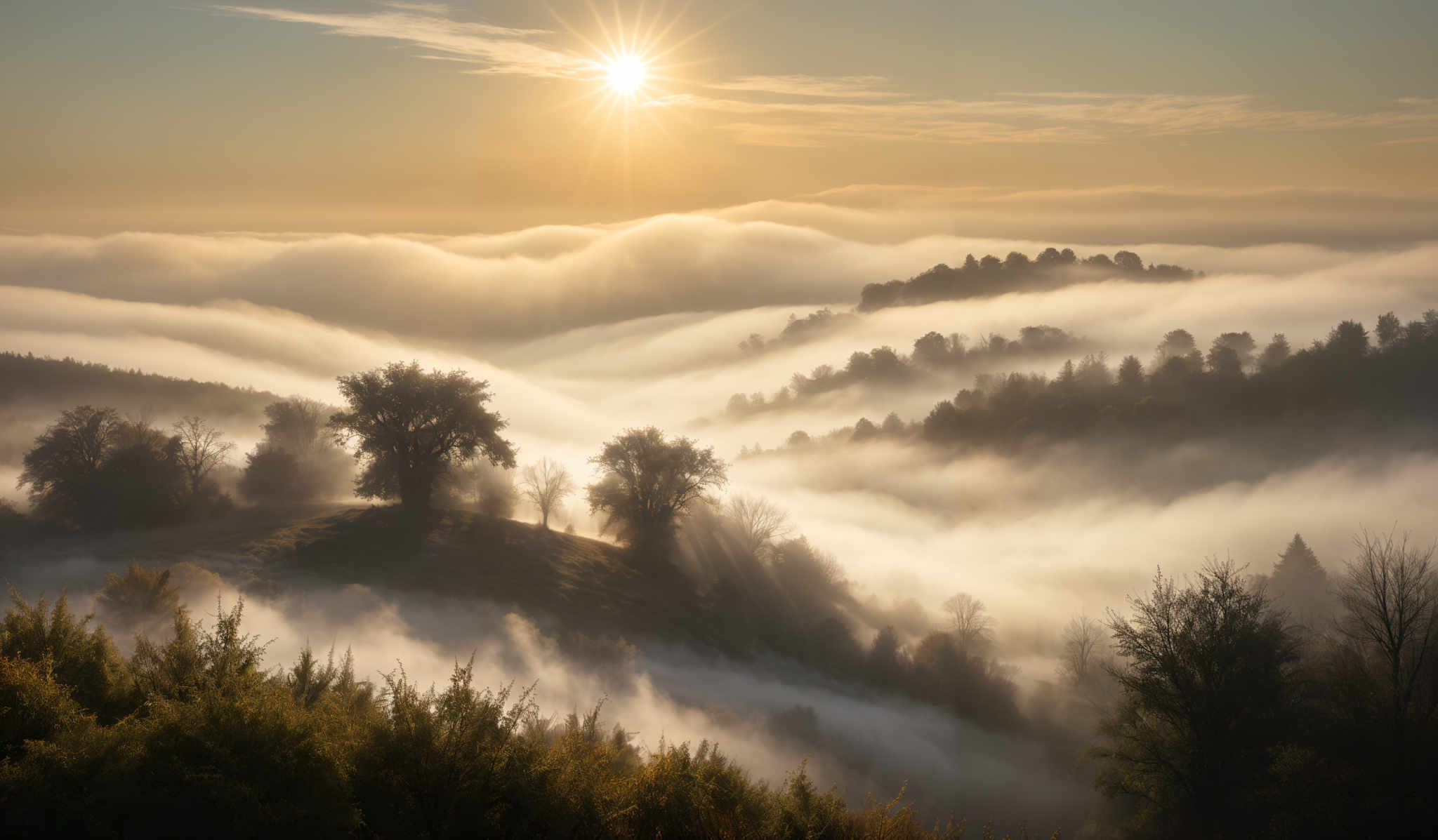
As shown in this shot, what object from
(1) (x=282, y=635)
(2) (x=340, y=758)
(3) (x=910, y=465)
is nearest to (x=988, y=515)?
(3) (x=910, y=465)

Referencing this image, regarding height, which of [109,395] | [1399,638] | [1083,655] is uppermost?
[109,395]

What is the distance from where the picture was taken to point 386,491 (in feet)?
190

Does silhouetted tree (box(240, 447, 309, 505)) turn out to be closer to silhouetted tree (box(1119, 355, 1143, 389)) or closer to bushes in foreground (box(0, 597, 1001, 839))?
bushes in foreground (box(0, 597, 1001, 839))

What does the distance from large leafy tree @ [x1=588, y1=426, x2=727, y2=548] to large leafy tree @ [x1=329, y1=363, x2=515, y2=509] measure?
9797mm

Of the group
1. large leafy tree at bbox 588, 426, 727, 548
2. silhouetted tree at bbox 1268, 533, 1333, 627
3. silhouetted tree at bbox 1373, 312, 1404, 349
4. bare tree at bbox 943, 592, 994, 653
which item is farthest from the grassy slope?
silhouetted tree at bbox 1373, 312, 1404, 349

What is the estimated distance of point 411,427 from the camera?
57312 mm

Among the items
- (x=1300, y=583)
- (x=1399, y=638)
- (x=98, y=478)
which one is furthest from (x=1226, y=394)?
(x=98, y=478)

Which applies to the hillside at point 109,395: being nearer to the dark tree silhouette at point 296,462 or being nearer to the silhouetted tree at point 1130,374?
the dark tree silhouette at point 296,462

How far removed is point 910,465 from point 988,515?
2526cm

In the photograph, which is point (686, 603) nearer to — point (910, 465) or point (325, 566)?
point (325, 566)

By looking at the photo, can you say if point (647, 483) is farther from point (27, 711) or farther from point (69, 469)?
point (27, 711)

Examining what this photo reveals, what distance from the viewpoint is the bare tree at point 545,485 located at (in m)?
70.8

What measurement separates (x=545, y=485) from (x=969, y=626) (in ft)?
138

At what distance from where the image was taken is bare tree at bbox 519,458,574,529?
70.8 metres
